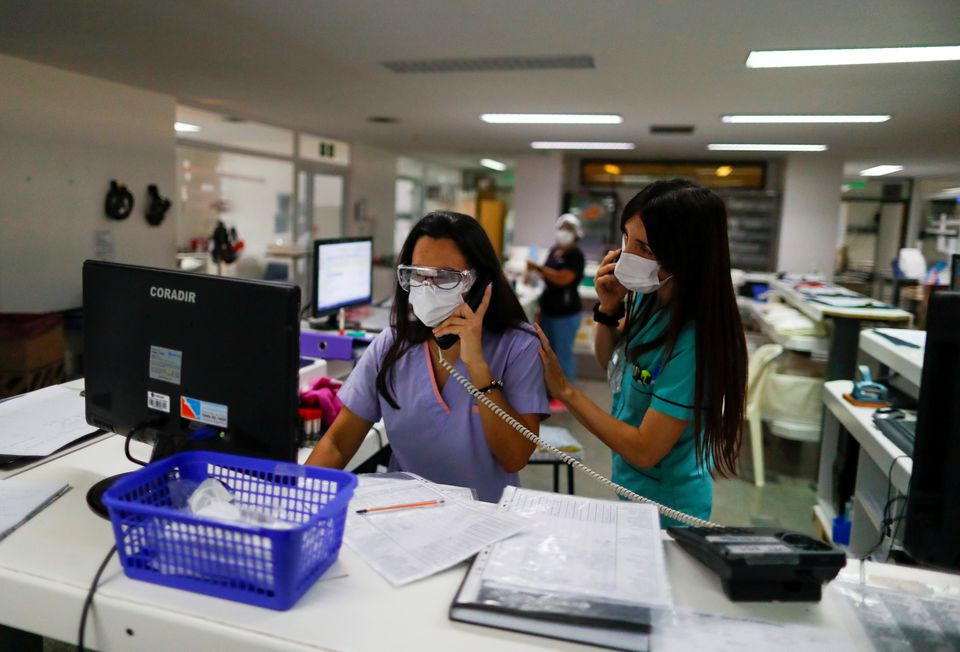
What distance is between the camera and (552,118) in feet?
21.8

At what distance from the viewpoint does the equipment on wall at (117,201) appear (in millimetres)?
5543

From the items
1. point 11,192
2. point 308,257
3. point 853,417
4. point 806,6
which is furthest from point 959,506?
point 308,257

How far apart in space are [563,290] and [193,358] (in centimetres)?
470

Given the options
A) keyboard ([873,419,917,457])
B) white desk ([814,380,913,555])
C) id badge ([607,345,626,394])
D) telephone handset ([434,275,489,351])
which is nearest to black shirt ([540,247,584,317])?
white desk ([814,380,913,555])

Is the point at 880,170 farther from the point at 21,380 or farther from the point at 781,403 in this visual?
the point at 21,380

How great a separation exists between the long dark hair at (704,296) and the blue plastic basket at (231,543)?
84 cm

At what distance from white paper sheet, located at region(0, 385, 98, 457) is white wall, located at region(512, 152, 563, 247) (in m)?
8.51

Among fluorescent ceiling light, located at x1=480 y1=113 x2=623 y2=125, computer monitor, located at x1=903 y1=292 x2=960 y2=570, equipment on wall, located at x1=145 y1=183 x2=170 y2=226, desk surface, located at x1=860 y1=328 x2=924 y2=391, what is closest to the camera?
computer monitor, located at x1=903 y1=292 x2=960 y2=570

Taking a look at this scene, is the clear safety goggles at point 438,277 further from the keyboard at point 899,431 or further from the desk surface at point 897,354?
the keyboard at point 899,431

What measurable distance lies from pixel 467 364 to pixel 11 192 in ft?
15.4

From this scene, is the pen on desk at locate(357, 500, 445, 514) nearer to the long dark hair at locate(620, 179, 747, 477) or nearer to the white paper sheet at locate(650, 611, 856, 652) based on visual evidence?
the white paper sheet at locate(650, 611, 856, 652)

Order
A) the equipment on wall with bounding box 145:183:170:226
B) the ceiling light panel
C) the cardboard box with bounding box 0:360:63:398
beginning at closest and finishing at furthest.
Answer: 1. the cardboard box with bounding box 0:360:63:398
2. the ceiling light panel
3. the equipment on wall with bounding box 145:183:170:226

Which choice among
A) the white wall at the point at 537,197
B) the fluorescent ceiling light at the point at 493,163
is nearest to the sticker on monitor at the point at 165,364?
the white wall at the point at 537,197

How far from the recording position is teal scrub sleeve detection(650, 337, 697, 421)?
1.52 metres
